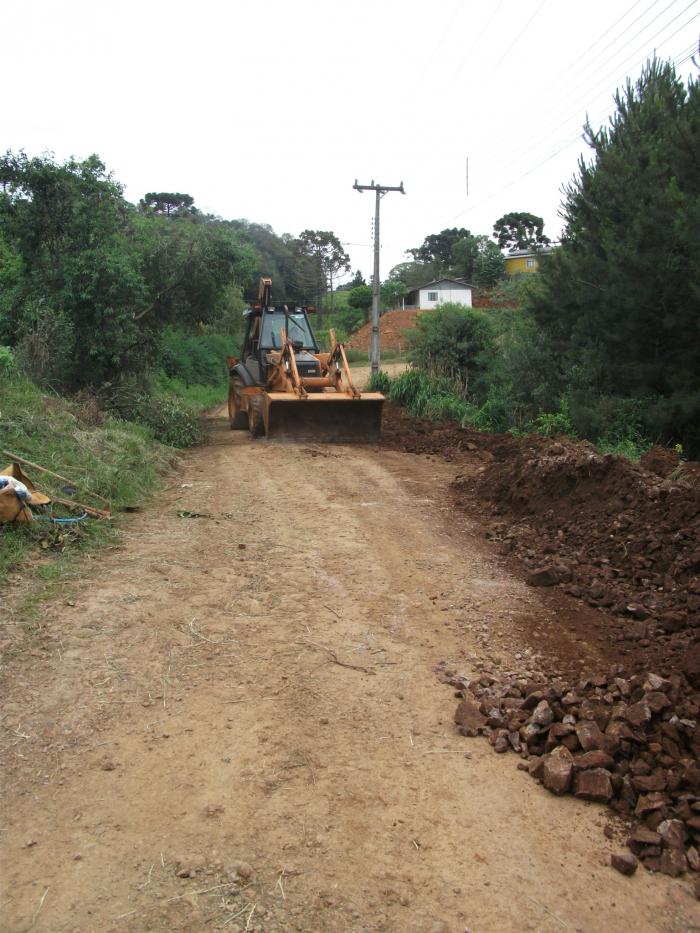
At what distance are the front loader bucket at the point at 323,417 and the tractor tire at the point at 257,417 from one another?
553 mm

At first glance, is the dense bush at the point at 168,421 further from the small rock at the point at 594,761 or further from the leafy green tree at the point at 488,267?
the leafy green tree at the point at 488,267

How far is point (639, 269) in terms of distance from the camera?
12.1 m

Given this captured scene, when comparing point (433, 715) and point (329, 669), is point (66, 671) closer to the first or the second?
point (329, 669)

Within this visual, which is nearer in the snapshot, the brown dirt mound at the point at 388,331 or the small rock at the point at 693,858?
the small rock at the point at 693,858

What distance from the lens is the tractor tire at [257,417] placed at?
13.9 m

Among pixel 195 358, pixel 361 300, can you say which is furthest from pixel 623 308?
pixel 361 300

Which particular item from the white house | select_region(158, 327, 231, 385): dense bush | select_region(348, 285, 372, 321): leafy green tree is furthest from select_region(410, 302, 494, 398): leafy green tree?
select_region(348, 285, 372, 321): leafy green tree

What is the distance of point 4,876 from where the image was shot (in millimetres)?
2807

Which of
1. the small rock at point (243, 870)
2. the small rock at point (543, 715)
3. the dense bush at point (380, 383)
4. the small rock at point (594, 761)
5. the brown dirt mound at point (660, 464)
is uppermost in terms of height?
the dense bush at point (380, 383)

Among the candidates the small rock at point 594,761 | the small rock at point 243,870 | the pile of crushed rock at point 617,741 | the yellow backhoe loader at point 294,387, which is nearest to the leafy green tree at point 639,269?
the yellow backhoe loader at point 294,387

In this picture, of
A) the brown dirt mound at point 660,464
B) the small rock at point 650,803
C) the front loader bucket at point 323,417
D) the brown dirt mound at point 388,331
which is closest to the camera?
the small rock at point 650,803

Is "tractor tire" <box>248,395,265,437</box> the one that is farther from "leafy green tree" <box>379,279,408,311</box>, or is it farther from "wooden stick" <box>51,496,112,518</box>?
"leafy green tree" <box>379,279,408,311</box>

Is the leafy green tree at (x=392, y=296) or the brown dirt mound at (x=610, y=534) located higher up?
the leafy green tree at (x=392, y=296)

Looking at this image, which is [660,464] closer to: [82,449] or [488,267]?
[82,449]
